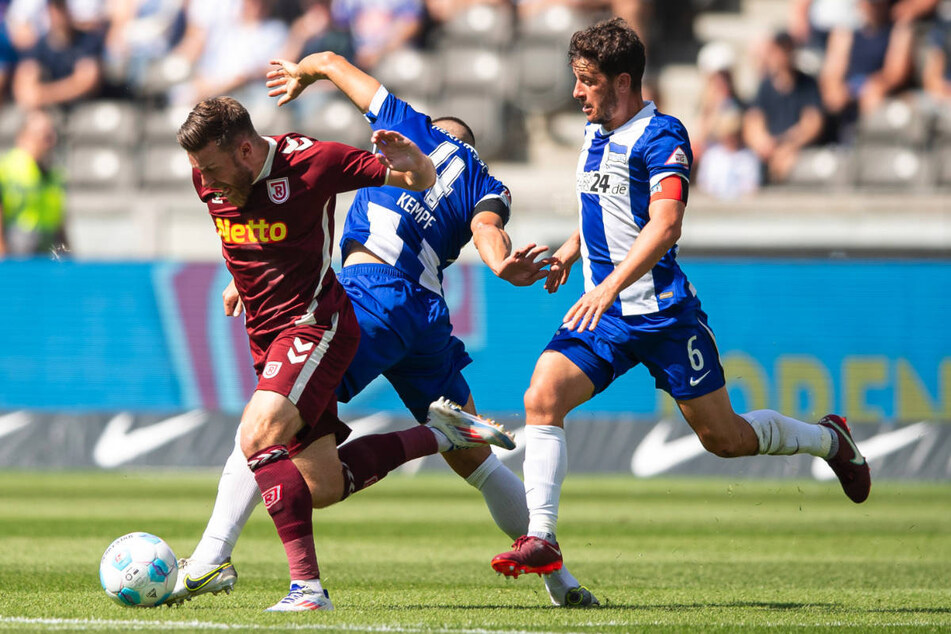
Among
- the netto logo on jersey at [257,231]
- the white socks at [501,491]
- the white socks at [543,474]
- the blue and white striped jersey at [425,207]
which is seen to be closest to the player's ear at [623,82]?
the blue and white striped jersey at [425,207]

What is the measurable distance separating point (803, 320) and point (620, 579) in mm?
6786

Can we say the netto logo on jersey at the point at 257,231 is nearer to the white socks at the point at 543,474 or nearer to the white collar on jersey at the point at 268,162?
the white collar on jersey at the point at 268,162

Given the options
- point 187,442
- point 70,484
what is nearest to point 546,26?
point 187,442

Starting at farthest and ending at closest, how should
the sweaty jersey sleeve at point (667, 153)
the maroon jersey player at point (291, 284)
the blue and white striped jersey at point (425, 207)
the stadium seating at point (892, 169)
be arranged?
1. the stadium seating at point (892, 169)
2. the blue and white striped jersey at point (425, 207)
3. the sweaty jersey sleeve at point (667, 153)
4. the maroon jersey player at point (291, 284)

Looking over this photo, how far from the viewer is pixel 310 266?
18.6 feet

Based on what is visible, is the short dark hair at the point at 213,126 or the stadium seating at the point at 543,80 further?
the stadium seating at the point at 543,80

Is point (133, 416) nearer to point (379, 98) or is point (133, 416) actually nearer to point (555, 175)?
point (555, 175)

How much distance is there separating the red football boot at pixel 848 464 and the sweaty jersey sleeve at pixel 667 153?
1.73 m

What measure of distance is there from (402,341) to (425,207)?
2.07 ft

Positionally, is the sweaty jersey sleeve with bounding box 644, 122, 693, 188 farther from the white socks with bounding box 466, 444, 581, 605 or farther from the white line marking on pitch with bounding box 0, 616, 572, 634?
the white line marking on pitch with bounding box 0, 616, 572, 634

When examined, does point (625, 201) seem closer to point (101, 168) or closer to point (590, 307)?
point (590, 307)

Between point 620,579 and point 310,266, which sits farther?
point 620,579

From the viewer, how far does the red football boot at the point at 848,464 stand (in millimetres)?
6992

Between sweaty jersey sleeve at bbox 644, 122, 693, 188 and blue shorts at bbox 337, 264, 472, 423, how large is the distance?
1.09 m
